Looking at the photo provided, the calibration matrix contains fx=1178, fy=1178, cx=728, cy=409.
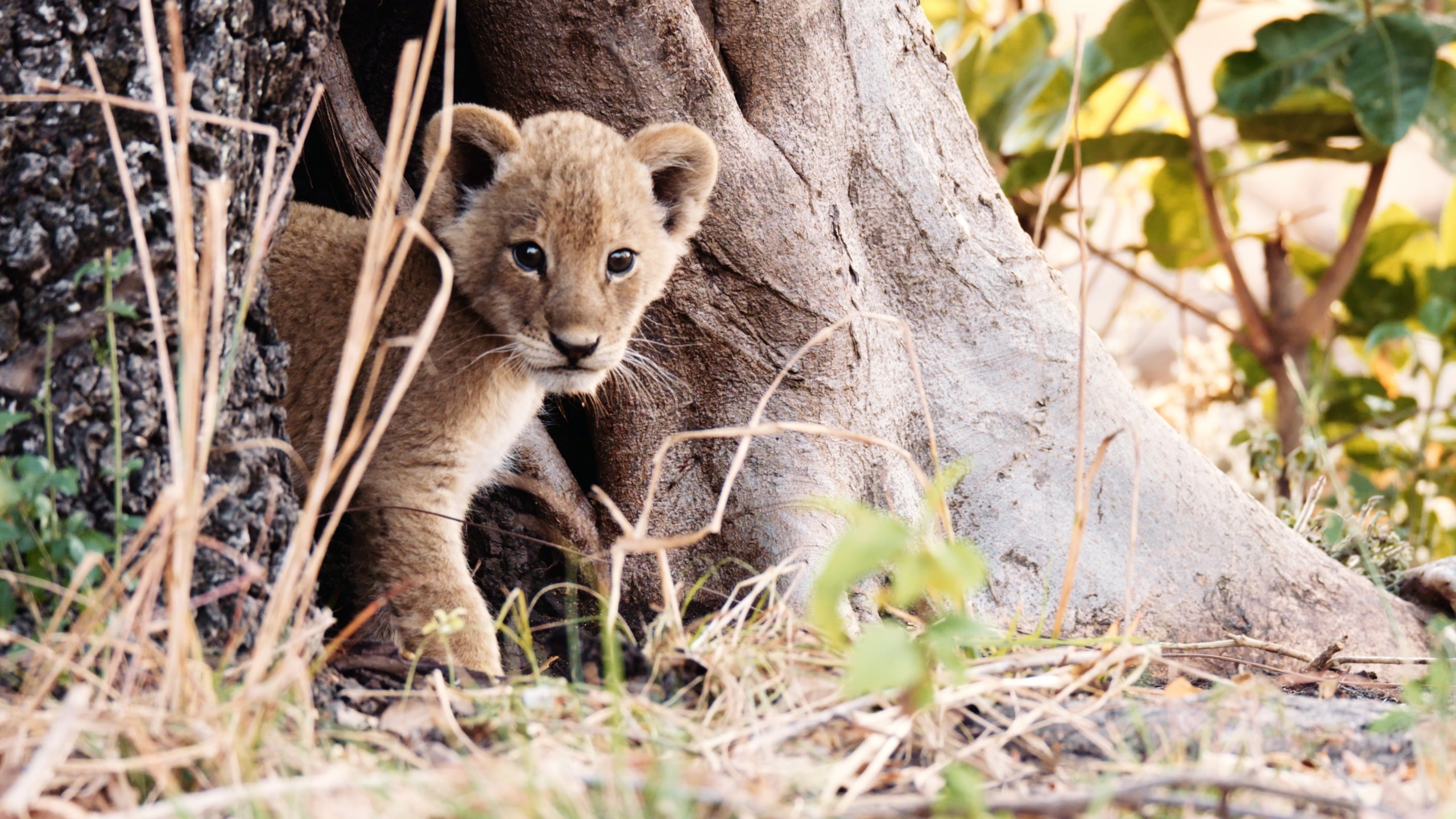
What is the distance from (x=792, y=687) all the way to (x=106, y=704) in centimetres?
120

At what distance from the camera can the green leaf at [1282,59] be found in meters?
5.28

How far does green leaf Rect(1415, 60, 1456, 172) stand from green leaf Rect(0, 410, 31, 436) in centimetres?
578

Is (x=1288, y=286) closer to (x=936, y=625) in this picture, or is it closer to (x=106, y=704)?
(x=936, y=625)

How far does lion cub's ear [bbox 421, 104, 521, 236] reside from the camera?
3121 mm

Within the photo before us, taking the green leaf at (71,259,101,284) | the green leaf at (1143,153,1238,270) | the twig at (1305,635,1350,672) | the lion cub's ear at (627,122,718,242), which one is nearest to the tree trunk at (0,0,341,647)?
the green leaf at (71,259,101,284)

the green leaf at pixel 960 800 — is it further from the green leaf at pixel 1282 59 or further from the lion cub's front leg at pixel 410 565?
the green leaf at pixel 1282 59

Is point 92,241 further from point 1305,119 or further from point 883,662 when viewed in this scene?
point 1305,119

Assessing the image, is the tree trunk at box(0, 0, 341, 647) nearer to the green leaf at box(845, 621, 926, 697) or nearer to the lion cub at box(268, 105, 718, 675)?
the lion cub at box(268, 105, 718, 675)

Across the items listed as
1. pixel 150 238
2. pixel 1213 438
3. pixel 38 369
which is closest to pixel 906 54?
pixel 150 238

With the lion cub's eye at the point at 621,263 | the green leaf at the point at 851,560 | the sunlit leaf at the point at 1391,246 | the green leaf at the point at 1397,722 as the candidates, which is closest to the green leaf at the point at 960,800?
the green leaf at the point at 851,560

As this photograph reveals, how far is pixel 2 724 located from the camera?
183cm

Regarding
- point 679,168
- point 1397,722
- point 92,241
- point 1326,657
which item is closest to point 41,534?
point 92,241

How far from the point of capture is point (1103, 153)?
19.2ft

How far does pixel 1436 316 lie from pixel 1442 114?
3.13ft
